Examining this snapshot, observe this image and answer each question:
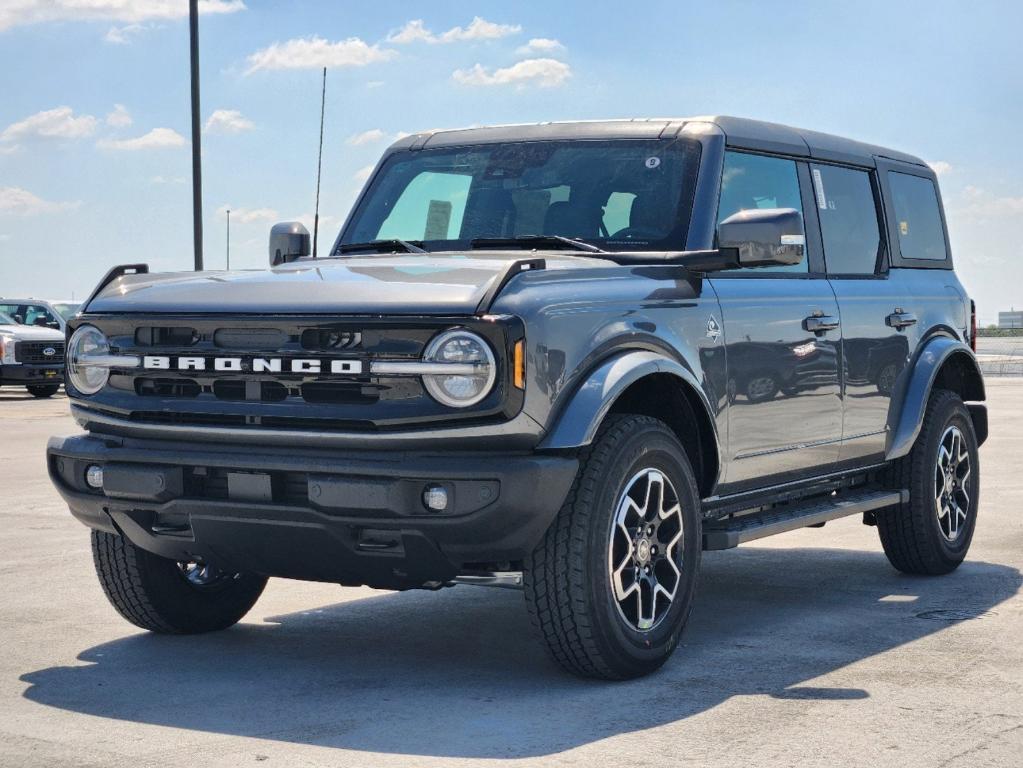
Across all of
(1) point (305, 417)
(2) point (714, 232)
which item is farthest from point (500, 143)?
(1) point (305, 417)

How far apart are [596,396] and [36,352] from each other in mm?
22344

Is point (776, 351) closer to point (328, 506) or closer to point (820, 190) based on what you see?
point (820, 190)

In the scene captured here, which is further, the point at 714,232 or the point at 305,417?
the point at 714,232

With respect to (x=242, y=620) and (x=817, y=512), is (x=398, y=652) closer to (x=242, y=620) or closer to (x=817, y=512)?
(x=242, y=620)

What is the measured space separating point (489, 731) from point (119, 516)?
1.59m

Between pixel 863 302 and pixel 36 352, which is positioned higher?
pixel 863 302

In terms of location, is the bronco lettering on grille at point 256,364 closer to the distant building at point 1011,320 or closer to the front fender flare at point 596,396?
the front fender flare at point 596,396

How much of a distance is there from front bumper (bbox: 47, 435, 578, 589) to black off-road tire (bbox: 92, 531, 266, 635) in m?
0.52

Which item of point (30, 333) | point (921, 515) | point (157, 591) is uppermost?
point (30, 333)

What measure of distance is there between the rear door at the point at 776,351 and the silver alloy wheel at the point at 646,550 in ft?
1.85

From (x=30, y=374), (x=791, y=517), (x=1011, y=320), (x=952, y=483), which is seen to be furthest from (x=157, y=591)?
(x=1011, y=320)

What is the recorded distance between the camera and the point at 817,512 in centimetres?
689

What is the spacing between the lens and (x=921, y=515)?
790cm

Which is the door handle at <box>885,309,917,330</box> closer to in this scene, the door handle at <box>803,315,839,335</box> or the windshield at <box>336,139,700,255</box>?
the door handle at <box>803,315,839,335</box>
